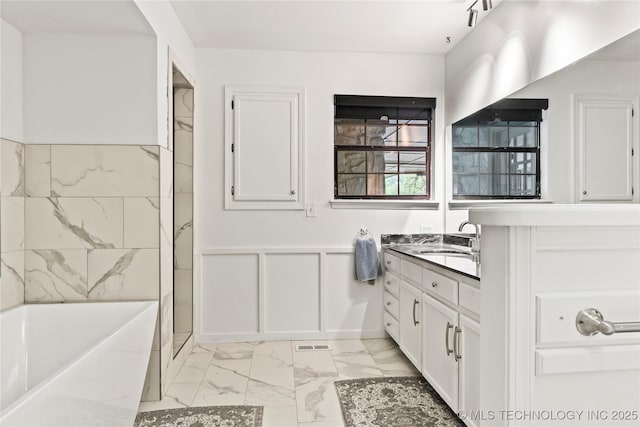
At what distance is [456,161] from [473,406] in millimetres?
2050

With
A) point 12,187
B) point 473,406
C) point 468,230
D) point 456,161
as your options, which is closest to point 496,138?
point 456,161

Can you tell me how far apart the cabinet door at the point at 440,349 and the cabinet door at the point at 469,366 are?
0.06m

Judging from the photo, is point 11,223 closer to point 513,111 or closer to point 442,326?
point 442,326

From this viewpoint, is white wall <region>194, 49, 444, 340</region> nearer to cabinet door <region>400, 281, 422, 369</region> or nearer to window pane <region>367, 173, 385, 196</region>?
window pane <region>367, 173, 385, 196</region>

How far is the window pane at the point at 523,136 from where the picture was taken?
7.51 ft

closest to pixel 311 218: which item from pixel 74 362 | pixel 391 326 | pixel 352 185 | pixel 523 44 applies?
pixel 352 185

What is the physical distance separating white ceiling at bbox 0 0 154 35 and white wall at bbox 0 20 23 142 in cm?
7

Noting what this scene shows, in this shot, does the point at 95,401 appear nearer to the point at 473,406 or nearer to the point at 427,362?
the point at 473,406

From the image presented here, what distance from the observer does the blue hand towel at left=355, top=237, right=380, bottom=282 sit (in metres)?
3.28

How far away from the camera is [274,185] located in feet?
10.8

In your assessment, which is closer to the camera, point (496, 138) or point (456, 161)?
point (496, 138)

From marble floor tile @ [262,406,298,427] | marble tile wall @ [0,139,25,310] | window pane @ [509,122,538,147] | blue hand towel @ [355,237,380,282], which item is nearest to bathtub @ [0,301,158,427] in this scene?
marble tile wall @ [0,139,25,310]

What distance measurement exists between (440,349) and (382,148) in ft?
5.99

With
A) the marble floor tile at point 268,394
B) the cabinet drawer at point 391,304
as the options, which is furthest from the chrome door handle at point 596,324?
the cabinet drawer at point 391,304
